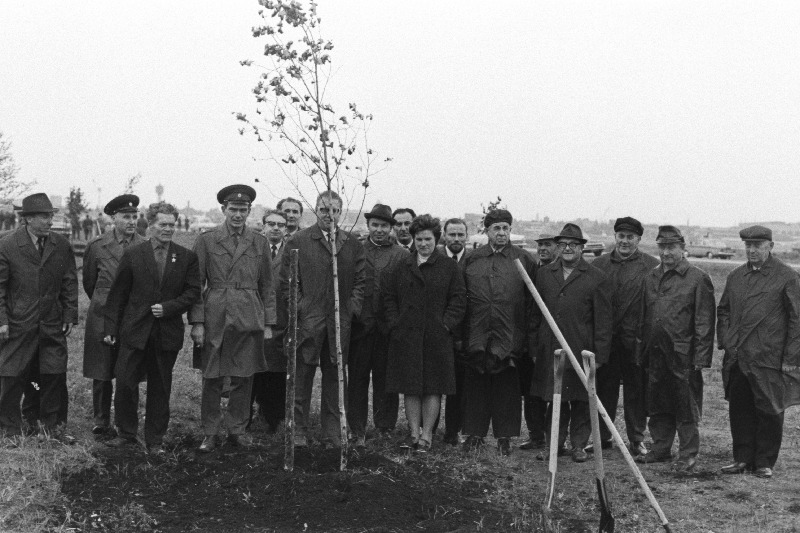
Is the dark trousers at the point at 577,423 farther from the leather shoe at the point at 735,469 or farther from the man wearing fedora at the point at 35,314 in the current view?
the man wearing fedora at the point at 35,314

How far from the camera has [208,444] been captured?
7551mm

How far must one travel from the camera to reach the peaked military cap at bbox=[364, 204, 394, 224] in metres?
8.77

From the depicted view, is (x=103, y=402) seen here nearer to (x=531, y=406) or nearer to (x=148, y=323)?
(x=148, y=323)

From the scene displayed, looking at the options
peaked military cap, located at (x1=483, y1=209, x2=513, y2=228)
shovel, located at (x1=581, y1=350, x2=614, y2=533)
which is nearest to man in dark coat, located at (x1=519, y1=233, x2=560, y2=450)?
peaked military cap, located at (x1=483, y1=209, x2=513, y2=228)

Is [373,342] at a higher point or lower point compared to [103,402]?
higher

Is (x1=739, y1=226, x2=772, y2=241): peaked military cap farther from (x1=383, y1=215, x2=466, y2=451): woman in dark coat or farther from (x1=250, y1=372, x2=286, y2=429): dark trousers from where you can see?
(x1=250, y1=372, x2=286, y2=429): dark trousers

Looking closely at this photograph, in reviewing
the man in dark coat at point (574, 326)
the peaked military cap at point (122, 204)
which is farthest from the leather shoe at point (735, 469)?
the peaked military cap at point (122, 204)

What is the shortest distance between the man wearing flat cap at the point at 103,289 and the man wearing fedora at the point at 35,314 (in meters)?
0.29

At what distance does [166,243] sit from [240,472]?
2.29 m

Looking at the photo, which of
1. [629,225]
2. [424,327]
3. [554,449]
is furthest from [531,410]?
[554,449]

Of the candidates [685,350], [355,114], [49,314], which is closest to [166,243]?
[49,314]

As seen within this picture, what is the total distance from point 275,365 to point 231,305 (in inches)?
43.2

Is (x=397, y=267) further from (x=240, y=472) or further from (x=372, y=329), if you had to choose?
(x=240, y=472)

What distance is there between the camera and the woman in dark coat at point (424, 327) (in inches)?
321
